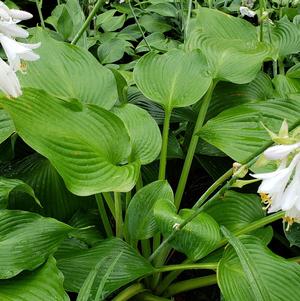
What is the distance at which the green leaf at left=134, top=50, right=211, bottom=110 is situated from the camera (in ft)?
5.22

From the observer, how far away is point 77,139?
48.6 inches

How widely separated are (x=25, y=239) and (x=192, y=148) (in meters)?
0.66

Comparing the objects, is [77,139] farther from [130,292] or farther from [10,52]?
[130,292]

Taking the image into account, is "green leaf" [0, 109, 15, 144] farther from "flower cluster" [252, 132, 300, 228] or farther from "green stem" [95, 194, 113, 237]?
"flower cluster" [252, 132, 300, 228]

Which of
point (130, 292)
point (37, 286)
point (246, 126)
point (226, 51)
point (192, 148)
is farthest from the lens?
point (226, 51)

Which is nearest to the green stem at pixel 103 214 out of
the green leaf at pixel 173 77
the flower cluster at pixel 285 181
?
the green leaf at pixel 173 77

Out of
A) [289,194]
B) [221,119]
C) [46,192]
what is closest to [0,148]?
[46,192]

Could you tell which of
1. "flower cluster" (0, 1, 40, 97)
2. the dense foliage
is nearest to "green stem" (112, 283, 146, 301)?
the dense foliage

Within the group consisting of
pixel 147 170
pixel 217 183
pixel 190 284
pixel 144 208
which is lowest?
pixel 190 284

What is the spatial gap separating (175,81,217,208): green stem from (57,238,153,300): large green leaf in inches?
13.7

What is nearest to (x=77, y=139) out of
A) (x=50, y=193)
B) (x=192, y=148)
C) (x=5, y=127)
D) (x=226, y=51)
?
(x=5, y=127)

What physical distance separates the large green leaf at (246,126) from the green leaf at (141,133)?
5.4 inches

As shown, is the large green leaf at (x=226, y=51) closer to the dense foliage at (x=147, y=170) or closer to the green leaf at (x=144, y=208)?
the dense foliage at (x=147, y=170)

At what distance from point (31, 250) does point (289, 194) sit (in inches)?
22.7
